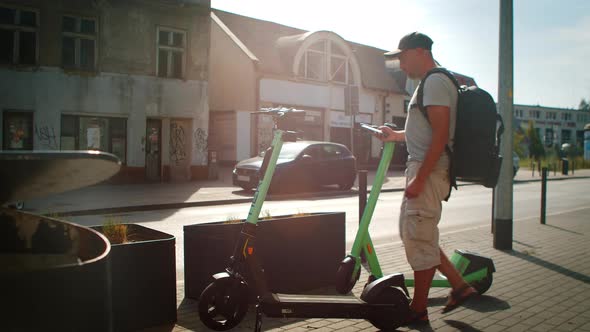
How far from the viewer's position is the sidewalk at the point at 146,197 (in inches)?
498

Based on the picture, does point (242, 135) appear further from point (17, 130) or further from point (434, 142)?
point (434, 142)

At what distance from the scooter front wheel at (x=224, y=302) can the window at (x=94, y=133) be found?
55.7 ft

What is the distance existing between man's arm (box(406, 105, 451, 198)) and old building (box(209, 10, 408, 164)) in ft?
78.8

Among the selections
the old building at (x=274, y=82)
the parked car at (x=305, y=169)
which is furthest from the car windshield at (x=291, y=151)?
the old building at (x=274, y=82)

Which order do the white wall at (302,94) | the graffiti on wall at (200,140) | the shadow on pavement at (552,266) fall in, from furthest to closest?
the white wall at (302,94), the graffiti on wall at (200,140), the shadow on pavement at (552,266)

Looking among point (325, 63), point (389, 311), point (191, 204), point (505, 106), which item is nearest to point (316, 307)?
point (389, 311)

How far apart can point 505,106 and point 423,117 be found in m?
3.40

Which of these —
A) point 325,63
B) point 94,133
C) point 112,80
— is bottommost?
point 94,133

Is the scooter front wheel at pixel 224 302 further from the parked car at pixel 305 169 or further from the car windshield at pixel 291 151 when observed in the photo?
the car windshield at pixel 291 151

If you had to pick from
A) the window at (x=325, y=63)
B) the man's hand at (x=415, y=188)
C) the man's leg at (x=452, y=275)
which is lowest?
the man's leg at (x=452, y=275)

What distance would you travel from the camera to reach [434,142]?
3.84 meters

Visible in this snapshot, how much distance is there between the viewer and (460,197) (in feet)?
55.4

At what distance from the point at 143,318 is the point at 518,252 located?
16.0ft

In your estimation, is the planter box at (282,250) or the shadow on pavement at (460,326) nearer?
the shadow on pavement at (460,326)
